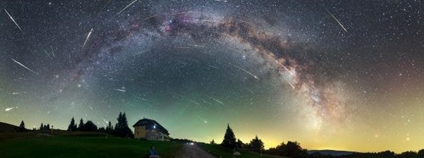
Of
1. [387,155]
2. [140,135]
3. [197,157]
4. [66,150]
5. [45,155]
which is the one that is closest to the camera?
[45,155]

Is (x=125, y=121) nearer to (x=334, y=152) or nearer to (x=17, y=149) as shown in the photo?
(x=334, y=152)

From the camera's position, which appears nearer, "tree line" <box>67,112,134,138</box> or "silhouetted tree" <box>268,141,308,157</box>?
"silhouetted tree" <box>268,141,308,157</box>

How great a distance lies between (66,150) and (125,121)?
98.7m

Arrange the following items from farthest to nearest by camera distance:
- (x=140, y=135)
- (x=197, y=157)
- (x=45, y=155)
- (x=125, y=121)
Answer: (x=125, y=121)
(x=140, y=135)
(x=197, y=157)
(x=45, y=155)

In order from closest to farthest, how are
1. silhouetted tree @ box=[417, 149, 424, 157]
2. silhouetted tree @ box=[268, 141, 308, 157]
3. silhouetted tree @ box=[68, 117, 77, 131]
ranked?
silhouetted tree @ box=[417, 149, 424, 157], silhouetted tree @ box=[268, 141, 308, 157], silhouetted tree @ box=[68, 117, 77, 131]

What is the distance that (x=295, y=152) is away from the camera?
300ft

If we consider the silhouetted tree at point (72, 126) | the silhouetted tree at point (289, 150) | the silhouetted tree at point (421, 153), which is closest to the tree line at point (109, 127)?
the silhouetted tree at point (72, 126)

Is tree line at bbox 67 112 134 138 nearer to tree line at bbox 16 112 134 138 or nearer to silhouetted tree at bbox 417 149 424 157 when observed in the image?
tree line at bbox 16 112 134 138

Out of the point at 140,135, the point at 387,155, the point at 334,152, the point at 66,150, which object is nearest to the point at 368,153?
the point at 387,155

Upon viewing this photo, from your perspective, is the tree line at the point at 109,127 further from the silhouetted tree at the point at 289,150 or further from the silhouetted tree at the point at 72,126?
the silhouetted tree at the point at 289,150

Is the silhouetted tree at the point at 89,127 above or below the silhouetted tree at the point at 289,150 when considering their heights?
above

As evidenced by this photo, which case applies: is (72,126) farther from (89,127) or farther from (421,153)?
(421,153)

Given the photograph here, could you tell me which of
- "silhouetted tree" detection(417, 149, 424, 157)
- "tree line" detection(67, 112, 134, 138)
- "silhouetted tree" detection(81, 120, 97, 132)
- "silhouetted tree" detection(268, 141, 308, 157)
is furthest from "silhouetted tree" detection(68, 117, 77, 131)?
"silhouetted tree" detection(417, 149, 424, 157)

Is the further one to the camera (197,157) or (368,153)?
(368,153)
